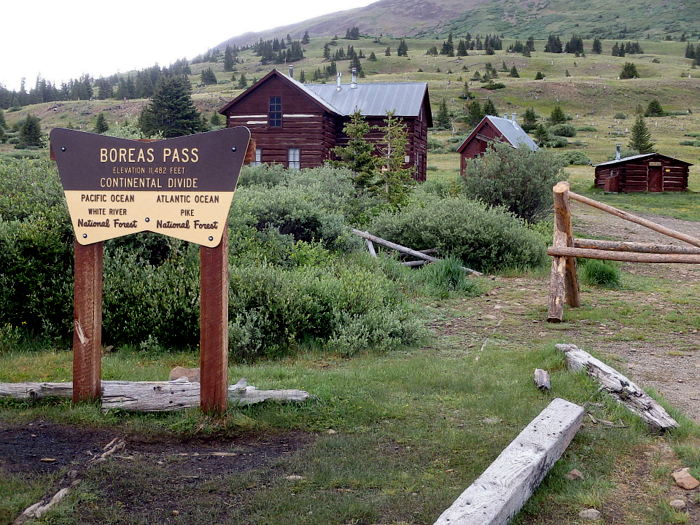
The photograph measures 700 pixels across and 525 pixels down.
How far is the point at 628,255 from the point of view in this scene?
9.66 meters

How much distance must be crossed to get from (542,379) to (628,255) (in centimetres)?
436

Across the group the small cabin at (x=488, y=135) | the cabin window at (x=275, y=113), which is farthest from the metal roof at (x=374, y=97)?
the small cabin at (x=488, y=135)

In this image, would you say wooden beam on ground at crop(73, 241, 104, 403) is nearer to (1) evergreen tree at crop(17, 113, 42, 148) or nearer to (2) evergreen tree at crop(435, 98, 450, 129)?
(1) evergreen tree at crop(17, 113, 42, 148)

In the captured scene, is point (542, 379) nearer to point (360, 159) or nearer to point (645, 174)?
point (360, 159)

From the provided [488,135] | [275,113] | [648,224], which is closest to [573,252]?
[648,224]

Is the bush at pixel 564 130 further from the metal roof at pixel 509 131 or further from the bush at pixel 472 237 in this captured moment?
the bush at pixel 472 237

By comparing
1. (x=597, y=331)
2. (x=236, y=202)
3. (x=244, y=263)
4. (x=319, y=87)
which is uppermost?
(x=319, y=87)

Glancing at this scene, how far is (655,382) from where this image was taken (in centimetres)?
661

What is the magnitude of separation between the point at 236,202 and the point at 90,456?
274 inches

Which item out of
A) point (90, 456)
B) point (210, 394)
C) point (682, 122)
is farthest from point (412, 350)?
point (682, 122)

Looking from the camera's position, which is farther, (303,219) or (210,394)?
(303,219)

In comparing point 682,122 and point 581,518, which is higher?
point 682,122

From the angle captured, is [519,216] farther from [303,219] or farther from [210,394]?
[210,394]

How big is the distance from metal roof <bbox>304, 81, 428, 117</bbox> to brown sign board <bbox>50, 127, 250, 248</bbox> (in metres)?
28.2
